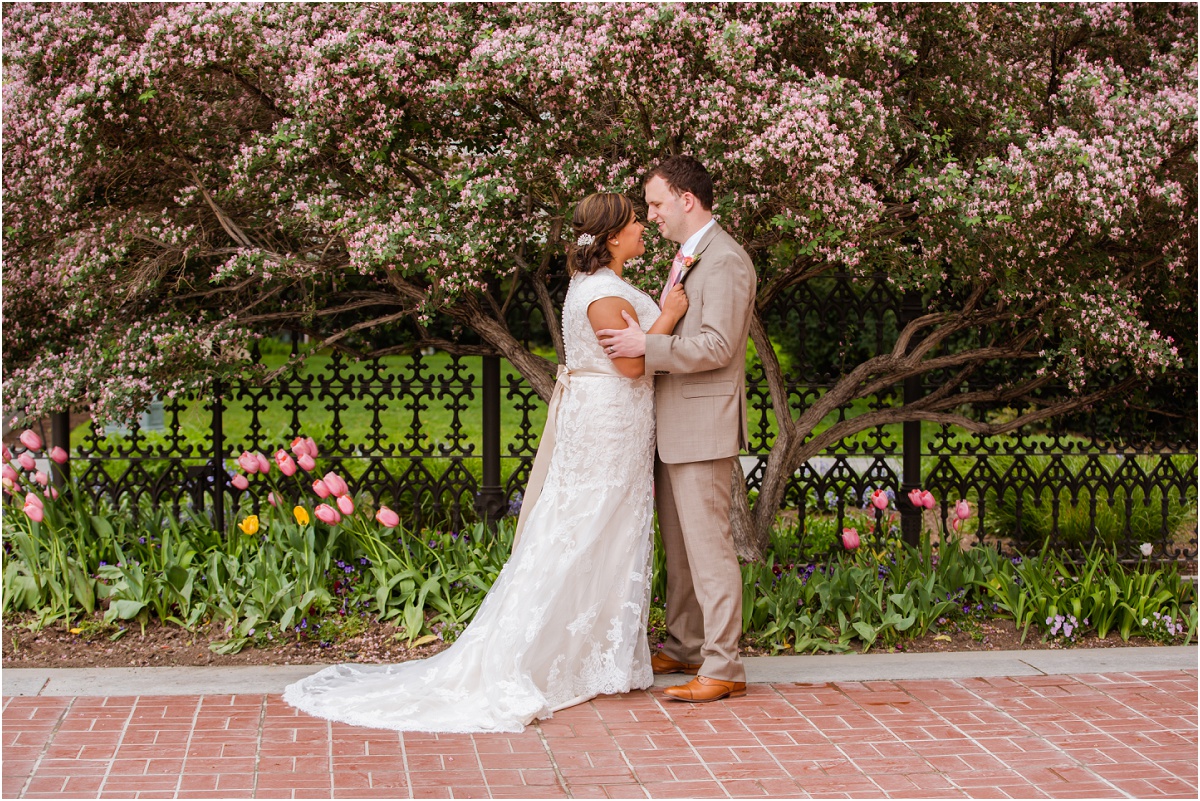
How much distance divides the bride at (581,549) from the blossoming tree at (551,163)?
0.68m

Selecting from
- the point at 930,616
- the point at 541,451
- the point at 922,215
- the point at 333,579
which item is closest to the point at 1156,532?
the point at 930,616

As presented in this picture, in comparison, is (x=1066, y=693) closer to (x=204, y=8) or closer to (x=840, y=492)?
(x=840, y=492)

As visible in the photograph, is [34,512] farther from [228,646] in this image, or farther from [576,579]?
[576,579]

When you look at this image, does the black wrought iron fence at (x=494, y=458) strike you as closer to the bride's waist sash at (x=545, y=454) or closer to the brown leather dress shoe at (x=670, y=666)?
the bride's waist sash at (x=545, y=454)

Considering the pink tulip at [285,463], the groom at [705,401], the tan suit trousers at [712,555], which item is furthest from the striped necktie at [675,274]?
the pink tulip at [285,463]

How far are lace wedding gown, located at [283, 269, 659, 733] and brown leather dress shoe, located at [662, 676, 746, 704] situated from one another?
184 mm

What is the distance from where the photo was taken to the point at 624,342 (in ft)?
15.0

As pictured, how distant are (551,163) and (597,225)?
910 millimetres

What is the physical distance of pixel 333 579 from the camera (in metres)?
5.74

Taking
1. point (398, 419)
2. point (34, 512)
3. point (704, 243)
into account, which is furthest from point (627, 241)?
point (398, 419)

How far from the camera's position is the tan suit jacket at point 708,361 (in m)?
4.57

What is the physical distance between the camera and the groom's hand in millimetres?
4559

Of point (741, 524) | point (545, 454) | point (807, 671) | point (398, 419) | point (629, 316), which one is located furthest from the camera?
point (398, 419)

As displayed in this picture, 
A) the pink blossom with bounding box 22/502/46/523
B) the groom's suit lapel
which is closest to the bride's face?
the groom's suit lapel
